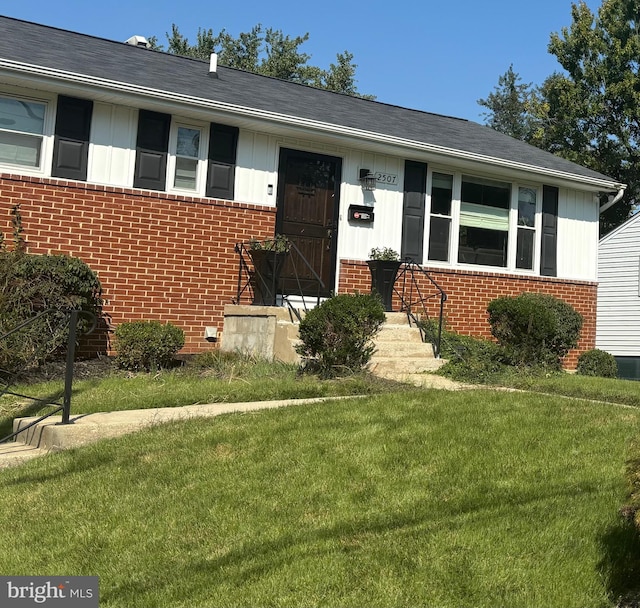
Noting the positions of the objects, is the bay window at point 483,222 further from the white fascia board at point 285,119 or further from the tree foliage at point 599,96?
the tree foliage at point 599,96

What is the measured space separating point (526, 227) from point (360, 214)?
3.76 m

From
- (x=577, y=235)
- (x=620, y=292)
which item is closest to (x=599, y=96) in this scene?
(x=620, y=292)

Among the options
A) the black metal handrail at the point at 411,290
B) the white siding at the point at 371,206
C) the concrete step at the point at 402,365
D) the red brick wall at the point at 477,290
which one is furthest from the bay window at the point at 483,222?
the concrete step at the point at 402,365

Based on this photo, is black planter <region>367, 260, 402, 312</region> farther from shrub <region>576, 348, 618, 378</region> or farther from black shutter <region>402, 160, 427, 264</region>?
shrub <region>576, 348, 618, 378</region>

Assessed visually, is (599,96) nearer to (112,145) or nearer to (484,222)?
(484,222)

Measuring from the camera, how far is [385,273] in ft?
36.2

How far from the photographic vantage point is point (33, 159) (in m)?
9.21

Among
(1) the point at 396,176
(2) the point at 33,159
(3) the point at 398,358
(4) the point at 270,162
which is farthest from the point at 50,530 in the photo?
(1) the point at 396,176

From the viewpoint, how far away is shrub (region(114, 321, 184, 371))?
8.29 meters

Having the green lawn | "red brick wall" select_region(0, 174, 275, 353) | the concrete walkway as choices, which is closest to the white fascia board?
"red brick wall" select_region(0, 174, 275, 353)

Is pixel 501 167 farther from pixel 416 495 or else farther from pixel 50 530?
pixel 50 530

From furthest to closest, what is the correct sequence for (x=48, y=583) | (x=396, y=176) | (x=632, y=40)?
1. (x=632, y=40)
2. (x=396, y=176)
3. (x=48, y=583)

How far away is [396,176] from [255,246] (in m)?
3.12

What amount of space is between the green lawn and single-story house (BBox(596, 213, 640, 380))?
14.2 m
